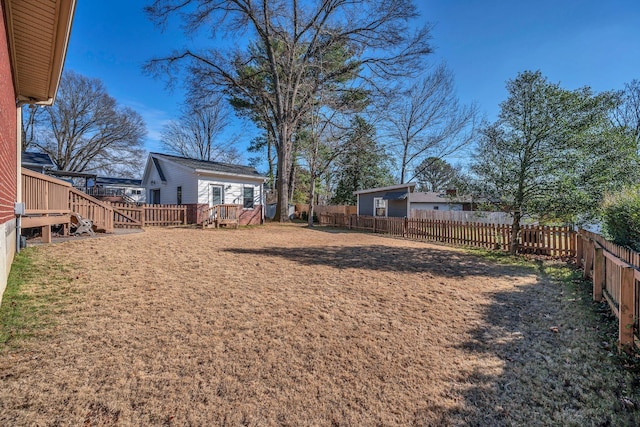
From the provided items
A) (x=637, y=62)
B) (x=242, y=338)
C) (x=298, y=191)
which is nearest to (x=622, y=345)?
(x=242, y=338)

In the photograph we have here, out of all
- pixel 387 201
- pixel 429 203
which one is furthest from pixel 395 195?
pixel 429 203

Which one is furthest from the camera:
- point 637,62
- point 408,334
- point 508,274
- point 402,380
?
point 637,62

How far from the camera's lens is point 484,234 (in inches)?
417

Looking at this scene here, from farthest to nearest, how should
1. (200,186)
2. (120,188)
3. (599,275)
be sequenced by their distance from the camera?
(120,188) < (200,186) < (599,275)

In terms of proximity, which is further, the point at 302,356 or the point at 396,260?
the point at 396,260

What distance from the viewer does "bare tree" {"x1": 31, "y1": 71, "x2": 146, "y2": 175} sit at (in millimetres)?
29688

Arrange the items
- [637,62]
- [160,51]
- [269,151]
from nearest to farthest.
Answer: [637,62]
[160,51]
[269,151]

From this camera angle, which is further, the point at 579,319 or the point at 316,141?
the point at 316,141

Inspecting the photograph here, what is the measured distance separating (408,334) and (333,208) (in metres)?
23.7

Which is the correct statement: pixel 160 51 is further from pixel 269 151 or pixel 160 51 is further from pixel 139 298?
pixel 139 298

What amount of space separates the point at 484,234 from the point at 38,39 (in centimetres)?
1302

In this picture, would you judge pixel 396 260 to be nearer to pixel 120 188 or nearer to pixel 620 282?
pixel 620 282

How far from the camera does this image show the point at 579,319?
13.5 feet

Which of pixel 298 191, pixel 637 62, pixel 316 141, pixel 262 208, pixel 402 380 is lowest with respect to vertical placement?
pixel 402 380
